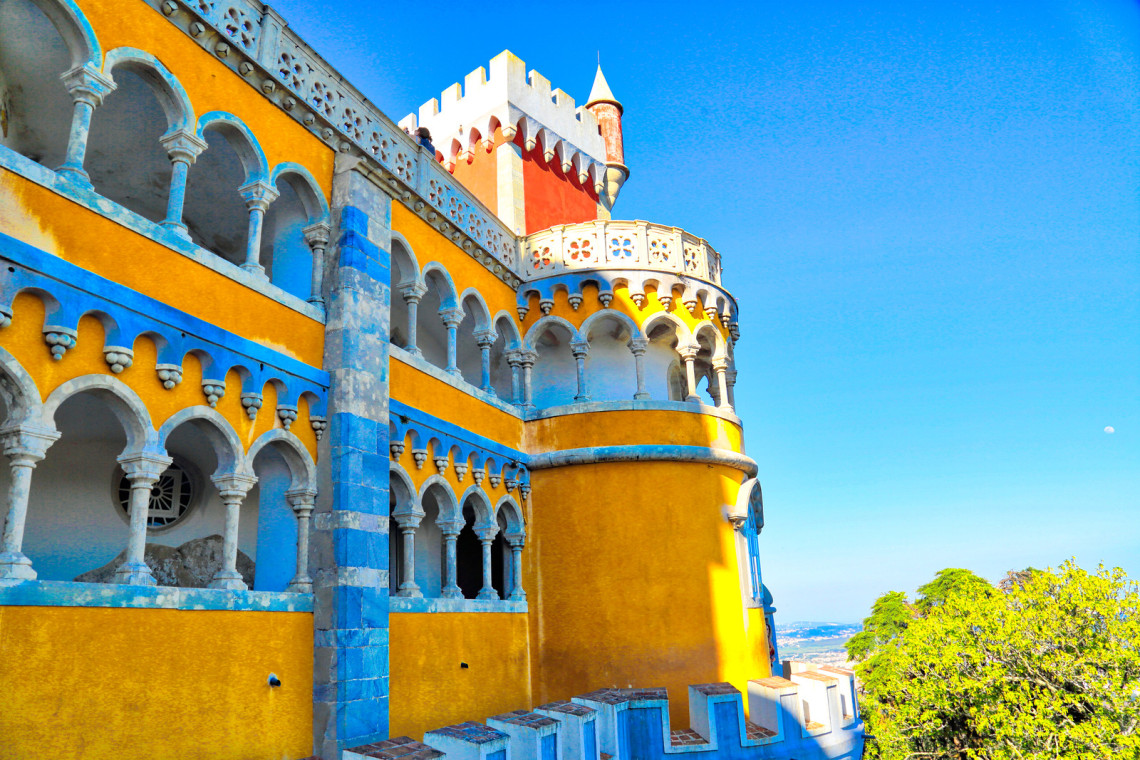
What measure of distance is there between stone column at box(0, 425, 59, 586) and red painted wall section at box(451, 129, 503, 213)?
10.3 m

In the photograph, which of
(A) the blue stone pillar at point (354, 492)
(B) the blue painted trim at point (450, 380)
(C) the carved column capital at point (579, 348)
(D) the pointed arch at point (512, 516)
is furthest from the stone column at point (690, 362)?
(A) the blue stone pillar at point (354, 492)

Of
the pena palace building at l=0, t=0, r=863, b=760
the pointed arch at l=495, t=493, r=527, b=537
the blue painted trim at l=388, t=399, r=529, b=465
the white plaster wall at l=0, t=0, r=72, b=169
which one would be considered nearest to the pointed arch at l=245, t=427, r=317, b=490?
the pena palace building at l=0, t=0, r=863, b=760

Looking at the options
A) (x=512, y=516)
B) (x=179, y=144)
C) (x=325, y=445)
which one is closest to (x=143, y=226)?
(x=179, y=144)

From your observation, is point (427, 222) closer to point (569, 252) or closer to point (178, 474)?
point (569, 252)

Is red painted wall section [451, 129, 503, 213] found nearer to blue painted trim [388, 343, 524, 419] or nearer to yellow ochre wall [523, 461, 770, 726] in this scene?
blue painted trim [388, 343, 524, 419]

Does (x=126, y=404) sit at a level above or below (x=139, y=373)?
below

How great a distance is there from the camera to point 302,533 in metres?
7.39

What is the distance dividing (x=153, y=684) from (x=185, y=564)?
11.2ft

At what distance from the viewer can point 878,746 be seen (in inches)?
523

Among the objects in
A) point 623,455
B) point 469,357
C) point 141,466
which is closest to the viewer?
point 141,466

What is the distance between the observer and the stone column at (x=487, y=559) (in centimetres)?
1027

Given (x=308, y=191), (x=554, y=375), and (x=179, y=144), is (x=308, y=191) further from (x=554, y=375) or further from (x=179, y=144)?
(x=554, y=375)

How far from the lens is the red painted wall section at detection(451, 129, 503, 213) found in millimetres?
14916

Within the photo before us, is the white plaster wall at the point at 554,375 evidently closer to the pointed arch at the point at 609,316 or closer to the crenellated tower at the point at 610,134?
the pointed arch at the point at 609,316
